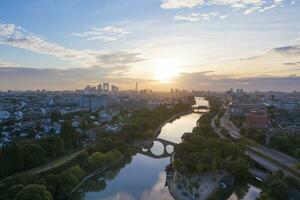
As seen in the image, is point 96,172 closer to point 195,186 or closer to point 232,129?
point 195,186

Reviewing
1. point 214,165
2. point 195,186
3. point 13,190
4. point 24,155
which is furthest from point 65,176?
point 214,165

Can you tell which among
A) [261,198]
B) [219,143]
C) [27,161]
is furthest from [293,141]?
[27,161]

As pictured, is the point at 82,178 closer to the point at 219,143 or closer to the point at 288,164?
the point at 219,143

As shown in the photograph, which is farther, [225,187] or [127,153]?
[127,153]

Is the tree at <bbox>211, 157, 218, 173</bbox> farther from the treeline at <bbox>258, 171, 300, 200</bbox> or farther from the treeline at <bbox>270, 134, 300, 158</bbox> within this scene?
the treeline at <bbox>270, 134, 300, 158</bbox>

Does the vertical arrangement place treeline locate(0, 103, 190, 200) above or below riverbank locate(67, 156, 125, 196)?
above

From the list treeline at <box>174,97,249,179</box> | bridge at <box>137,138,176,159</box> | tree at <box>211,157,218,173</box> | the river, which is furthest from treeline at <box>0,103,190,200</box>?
tree at <box>211,157,218,173</box>

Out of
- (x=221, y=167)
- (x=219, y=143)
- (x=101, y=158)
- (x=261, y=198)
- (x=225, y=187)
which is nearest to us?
(x=261, y=198)

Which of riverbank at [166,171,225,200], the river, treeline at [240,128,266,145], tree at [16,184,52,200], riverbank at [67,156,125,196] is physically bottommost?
the river
